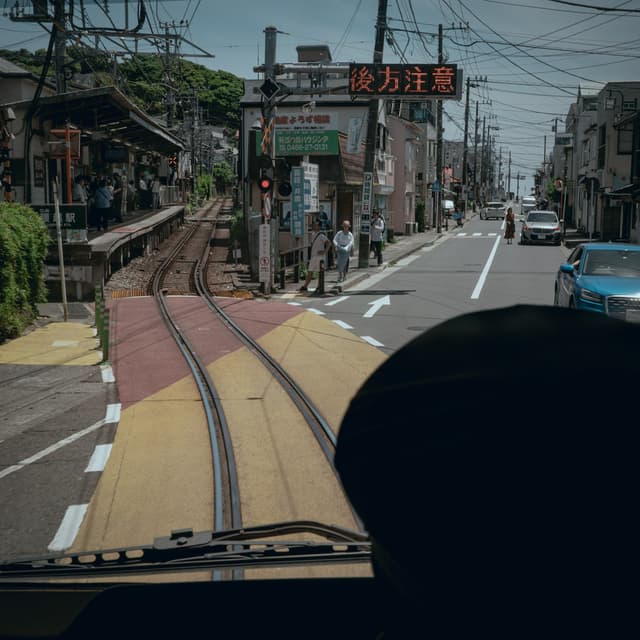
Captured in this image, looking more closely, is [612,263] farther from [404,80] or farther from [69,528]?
[404,80]

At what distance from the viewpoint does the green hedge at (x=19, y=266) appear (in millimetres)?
13016

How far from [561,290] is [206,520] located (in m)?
10.2

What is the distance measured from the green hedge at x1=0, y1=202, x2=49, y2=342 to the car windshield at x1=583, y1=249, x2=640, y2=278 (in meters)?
9.28

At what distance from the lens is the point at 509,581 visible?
1.25m

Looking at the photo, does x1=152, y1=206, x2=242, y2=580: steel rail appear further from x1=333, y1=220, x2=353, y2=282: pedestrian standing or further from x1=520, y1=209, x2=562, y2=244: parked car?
x1=520, y1=209, x2=562, y2=244: parked car

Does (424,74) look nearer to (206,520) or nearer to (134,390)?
(134,390)

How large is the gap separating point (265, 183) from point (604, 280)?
9.33 m

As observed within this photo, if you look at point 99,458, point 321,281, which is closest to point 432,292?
point 321,281

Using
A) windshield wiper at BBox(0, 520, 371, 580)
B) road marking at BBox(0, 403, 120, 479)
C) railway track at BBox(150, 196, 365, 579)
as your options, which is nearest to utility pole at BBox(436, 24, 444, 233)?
railway track at BBox(150, 196, 365, 579)

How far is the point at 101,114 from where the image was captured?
88.6 feet

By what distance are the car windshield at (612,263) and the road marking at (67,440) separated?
8.03m

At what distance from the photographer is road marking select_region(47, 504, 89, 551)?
16.7 ft

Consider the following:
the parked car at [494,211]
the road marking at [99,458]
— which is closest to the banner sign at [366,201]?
the road marking at [99,458]

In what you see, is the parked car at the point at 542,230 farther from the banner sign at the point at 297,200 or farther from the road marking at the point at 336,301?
the road marking at the point at 336,301
